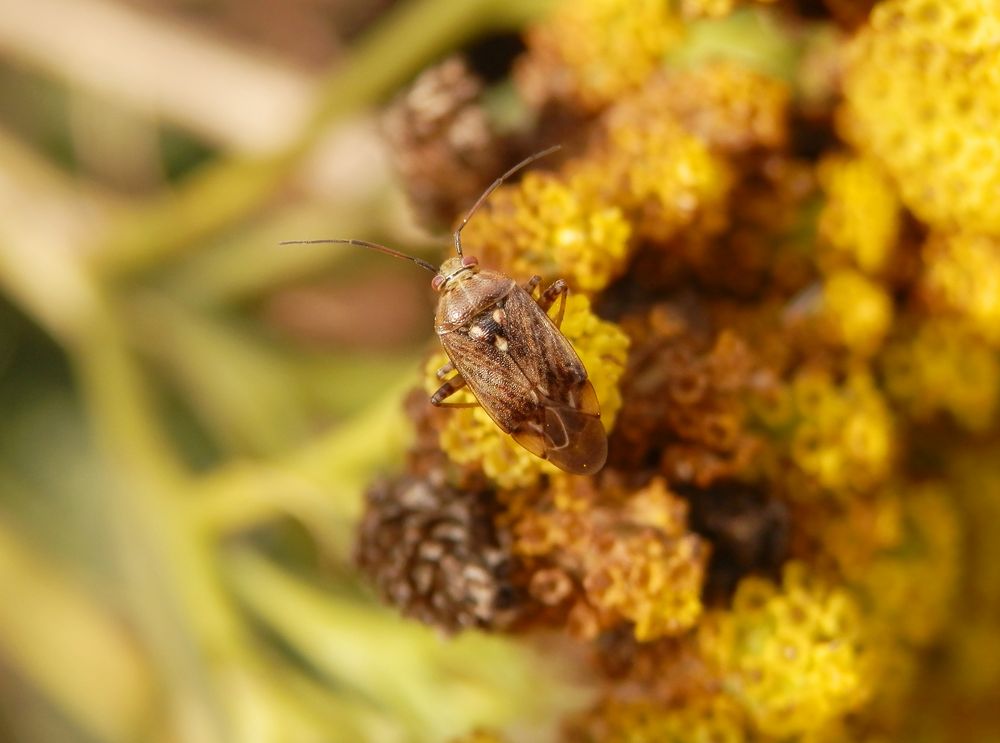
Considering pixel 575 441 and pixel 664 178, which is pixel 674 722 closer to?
pixel 575 441

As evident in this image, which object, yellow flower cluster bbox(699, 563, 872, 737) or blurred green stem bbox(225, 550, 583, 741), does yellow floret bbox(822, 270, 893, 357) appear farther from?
blurred green stem bbox(225, 550, 583, 741)

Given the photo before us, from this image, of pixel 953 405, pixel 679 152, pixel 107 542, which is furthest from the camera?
pixel 107 542

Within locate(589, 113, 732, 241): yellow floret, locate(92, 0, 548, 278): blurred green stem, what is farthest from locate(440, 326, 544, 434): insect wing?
locate(92, 0, 548, 278): blurred green stem

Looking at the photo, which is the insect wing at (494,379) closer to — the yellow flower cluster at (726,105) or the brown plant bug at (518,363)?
the brown plant bug at (518,363)

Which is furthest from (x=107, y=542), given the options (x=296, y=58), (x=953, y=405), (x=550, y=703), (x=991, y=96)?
(x=991, y=96)

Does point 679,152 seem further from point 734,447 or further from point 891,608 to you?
point 891,608

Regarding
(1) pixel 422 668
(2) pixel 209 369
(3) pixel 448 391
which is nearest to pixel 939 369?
(3) pixel 448 391
